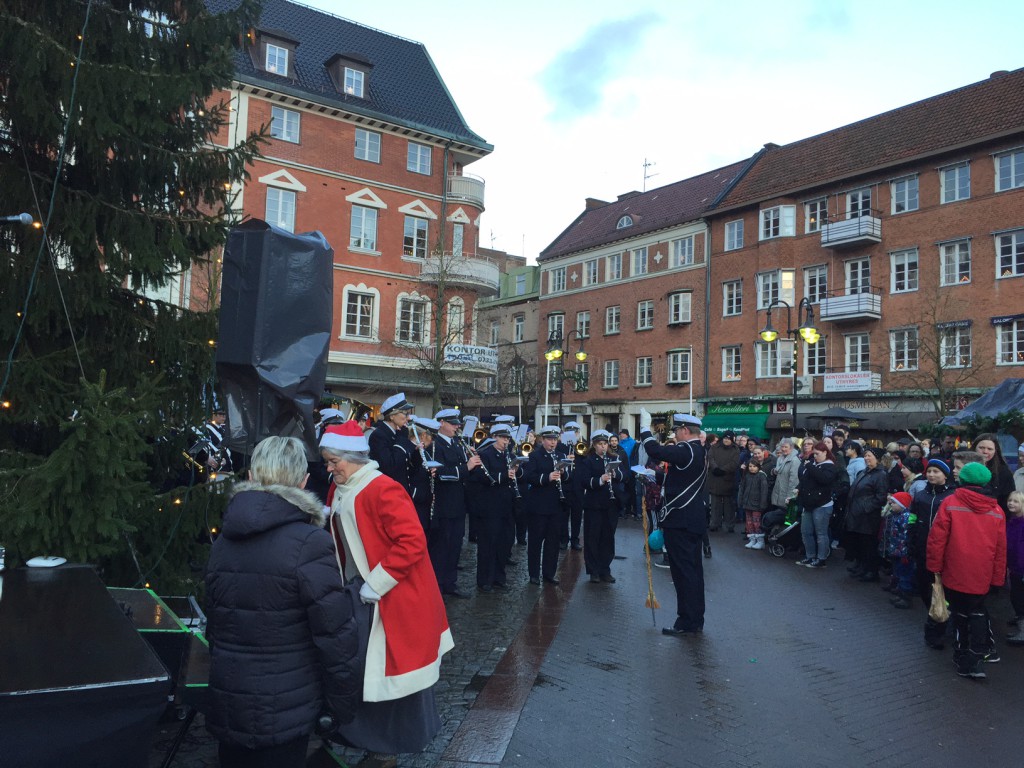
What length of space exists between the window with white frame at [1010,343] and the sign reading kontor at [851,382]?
5076 mm

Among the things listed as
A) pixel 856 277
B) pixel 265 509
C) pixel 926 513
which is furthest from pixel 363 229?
pixel 265 509

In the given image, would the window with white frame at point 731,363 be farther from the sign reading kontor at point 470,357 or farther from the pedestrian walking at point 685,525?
the pedestrian walking at point 685,525

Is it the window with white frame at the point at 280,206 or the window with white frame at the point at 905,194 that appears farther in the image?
the window with white frame at the point at 905,194

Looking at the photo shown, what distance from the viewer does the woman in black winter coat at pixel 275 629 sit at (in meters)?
3.40

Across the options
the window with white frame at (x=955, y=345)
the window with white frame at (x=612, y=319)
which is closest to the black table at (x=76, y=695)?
the window with white frame at (x=955, y=345)

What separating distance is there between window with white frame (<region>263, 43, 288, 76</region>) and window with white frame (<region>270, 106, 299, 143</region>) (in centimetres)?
180

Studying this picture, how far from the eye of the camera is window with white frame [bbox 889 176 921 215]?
35062mm

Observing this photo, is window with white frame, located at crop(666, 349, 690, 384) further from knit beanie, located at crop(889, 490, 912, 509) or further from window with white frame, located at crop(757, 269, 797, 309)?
knit beanie, located at crop(889, 490, 912, 509)

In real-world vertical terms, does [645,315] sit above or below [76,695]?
above

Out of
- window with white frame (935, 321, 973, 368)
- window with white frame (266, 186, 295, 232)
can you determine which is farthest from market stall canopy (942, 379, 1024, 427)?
window with white frame (266, 186, 295, 232)

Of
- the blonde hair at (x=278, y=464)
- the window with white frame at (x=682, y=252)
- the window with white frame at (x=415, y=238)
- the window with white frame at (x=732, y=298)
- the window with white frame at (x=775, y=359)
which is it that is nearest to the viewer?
the blonde hair at (x=278, y=464)

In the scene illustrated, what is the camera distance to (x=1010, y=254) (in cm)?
3180

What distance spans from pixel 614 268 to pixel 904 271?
18.1 meters

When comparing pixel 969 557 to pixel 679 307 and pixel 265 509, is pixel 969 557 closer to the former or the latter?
pixel 265 509
